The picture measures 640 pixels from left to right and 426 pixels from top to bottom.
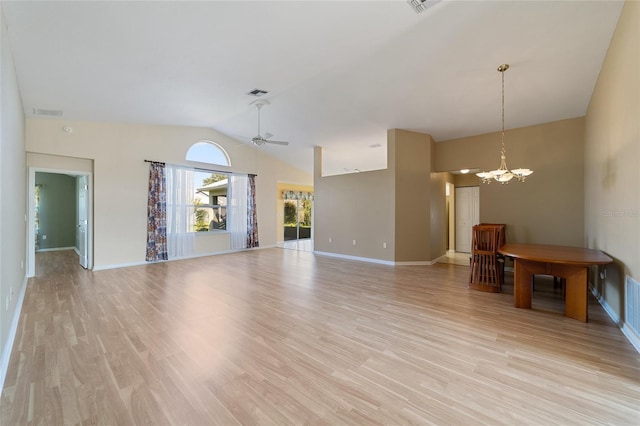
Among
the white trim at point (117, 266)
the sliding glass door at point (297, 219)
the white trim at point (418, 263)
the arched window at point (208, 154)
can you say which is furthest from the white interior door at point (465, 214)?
the white trim at point (117, 266)

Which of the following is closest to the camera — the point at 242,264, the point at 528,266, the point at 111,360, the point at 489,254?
the point at 111,360

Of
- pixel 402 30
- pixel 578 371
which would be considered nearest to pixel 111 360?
pixel 578 371

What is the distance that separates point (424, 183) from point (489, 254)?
2.43 meters

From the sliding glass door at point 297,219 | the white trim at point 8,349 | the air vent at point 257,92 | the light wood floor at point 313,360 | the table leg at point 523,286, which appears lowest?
the light wood floor at point 313,360

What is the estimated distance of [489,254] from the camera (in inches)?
162

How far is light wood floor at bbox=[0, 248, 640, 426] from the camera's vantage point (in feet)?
5.39

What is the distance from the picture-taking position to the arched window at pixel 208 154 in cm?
694

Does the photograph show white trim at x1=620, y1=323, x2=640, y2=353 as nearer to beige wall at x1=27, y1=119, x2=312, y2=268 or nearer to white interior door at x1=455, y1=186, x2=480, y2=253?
white interior door at x1=455, y1=186, x2=480, y2=253

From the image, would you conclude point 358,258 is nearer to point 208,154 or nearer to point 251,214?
point 251,214

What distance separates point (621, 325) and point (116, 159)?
8371 mm

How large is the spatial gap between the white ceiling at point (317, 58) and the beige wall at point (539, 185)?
298 mm

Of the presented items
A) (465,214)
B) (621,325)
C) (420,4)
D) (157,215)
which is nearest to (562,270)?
(621,325)

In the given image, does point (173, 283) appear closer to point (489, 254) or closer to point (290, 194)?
point (489, 254)

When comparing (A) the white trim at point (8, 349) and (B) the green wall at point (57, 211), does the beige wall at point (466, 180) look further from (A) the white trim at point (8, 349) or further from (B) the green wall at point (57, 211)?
(B) the green wall at point (57, 211)
